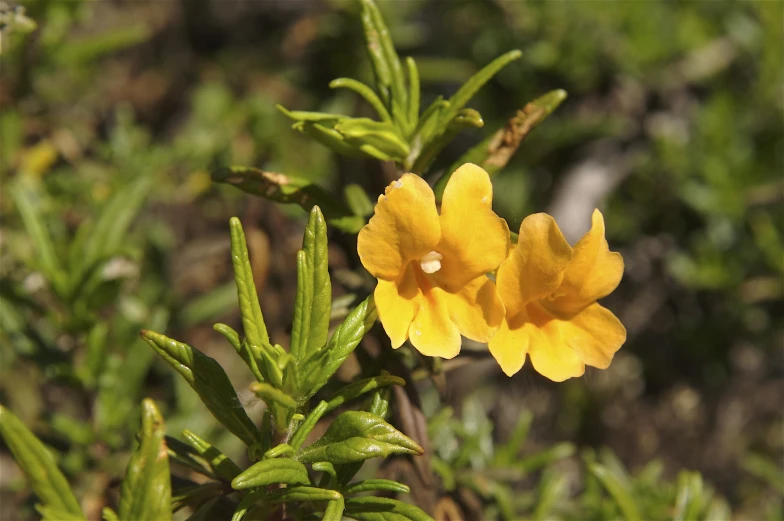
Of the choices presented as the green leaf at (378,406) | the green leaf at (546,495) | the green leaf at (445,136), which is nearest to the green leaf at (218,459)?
the green leaf at (378,406)

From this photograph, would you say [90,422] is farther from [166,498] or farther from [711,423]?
[711,423]

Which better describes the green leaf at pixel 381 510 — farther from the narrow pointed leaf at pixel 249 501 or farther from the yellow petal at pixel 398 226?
the yellow petal at pixel 398 226

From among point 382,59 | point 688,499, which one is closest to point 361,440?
point 382,59

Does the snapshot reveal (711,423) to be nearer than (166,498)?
No

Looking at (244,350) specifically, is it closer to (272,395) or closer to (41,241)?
(272,395)

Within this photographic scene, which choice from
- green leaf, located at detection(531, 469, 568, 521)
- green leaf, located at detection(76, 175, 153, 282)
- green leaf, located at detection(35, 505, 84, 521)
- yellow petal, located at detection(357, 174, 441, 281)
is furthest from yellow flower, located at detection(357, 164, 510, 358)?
green leaf, located at detection(76, 175, 153, 282)

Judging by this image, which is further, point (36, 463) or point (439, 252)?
point (439, 252)

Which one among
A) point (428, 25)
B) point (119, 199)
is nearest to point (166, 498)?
point (119, 199)

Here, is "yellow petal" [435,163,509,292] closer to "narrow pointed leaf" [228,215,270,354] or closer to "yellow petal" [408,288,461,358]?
"yellow petal" [408,288,461,358]
